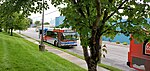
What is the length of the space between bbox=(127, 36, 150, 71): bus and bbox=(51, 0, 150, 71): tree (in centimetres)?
579

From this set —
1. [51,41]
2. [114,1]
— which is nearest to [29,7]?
[114,1]

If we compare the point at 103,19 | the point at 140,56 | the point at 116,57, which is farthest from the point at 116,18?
the point at 116,57

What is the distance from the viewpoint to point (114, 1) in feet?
19.5

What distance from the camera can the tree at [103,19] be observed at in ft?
17.7

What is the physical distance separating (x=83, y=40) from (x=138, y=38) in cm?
126

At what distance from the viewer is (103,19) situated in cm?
633

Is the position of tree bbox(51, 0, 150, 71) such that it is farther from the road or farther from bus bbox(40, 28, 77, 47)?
bus bbox(40, 28, 77, 47)

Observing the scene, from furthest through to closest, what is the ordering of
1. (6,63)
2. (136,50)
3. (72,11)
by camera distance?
(136,50)
(6,63)
(72,11)

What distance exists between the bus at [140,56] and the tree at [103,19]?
5.79 m

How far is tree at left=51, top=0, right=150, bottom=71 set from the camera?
17.7 ft

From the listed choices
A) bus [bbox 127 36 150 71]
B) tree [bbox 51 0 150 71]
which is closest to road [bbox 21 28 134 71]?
bus [bbox 127 36 150 71]

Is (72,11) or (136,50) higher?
(72,11)

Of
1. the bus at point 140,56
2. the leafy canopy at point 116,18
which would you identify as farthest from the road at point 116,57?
the leafy canopy at point 116,18

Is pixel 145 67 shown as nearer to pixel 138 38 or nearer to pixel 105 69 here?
pixel 105 69
